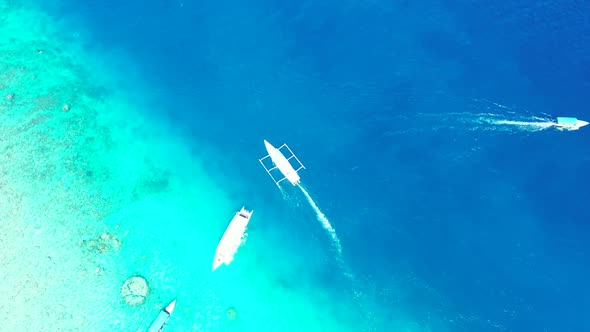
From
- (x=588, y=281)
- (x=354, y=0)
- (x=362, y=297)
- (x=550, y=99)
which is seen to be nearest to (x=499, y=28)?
(x=550, y=99)

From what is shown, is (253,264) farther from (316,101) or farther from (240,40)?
Result: (240,40)

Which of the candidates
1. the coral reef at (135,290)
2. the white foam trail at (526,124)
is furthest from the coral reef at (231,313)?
the white foam trail at (526,124)

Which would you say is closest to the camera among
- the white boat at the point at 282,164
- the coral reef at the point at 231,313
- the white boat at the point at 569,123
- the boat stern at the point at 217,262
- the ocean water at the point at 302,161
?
the coral reef at the point at 231,313

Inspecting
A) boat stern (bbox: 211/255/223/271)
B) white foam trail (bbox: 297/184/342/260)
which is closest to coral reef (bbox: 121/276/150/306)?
boat stern (bbox: 211/255/223/271)

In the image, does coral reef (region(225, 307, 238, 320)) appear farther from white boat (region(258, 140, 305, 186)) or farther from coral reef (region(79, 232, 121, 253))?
white boat (region(258, 140, 305, 186))

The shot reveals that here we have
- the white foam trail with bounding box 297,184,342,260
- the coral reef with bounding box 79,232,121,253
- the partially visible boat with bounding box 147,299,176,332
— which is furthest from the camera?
the coral reef with bounding box 79,232,121,253

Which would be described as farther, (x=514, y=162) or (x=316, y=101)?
(x=316, y=101)

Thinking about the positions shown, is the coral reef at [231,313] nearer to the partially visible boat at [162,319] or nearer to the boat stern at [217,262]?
the boat stern at [217,262]
